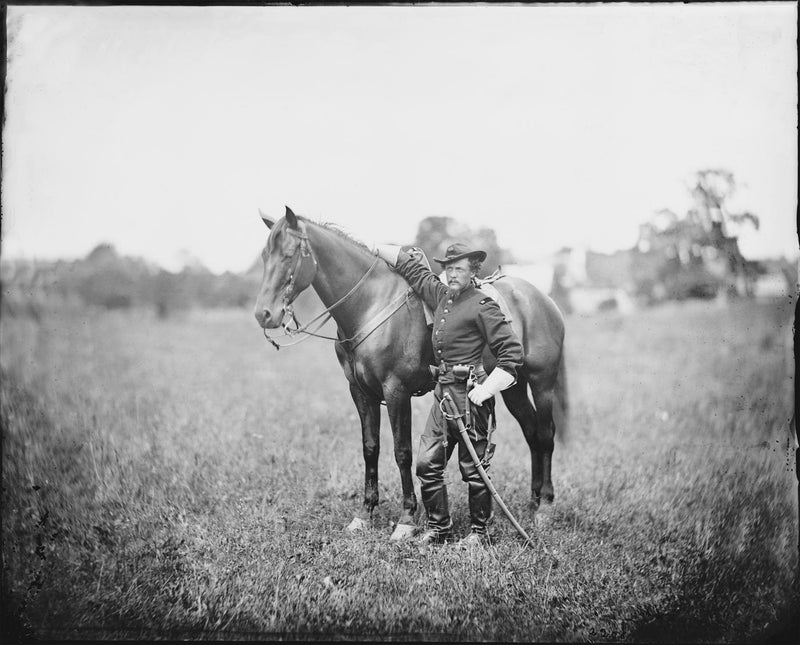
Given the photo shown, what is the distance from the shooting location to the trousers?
4555 millimetres

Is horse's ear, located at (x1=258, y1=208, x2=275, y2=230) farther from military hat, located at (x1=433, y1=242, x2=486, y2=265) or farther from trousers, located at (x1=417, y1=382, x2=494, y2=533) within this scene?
trousers, located at (x1=417, y1=382, x2=494, y2=533)

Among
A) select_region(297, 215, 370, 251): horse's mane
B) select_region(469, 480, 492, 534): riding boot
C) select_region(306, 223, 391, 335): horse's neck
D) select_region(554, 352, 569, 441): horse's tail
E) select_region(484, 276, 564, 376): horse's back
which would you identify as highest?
select_region(297, 215, 370, 251): horse's mane

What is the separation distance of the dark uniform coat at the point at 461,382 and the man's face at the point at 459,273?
0.35ft

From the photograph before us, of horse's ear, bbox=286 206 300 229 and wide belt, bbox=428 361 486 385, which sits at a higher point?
horse's ear, bbox=286 206 300 229

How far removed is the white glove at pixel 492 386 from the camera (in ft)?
14.2

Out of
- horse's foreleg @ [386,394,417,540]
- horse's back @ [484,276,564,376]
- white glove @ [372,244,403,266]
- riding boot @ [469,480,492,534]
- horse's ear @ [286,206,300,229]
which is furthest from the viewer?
horse's back @ [484,276,564,376]

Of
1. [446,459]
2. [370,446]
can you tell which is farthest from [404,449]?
[446,459]

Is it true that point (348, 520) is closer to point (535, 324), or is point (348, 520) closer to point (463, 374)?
point (463, 374)

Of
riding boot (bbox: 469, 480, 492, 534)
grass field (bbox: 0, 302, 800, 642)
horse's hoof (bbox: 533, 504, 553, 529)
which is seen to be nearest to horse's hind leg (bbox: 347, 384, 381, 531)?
grass field (bbox: 0, 302, 800, 642)

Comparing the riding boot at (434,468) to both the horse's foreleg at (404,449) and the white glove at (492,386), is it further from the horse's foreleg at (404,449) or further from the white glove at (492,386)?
the white glove at (492,386)

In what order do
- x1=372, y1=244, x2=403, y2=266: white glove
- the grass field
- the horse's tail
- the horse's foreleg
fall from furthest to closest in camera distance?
1. the horse's tail
2. x1=372, y1=244, x2=403, y2=266: white glove
3. the horse's foreleg
4. the grass field

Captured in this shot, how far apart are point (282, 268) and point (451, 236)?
3.33 meters

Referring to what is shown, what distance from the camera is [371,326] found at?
483 cm

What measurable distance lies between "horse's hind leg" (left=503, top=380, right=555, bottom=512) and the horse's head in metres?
2.20
